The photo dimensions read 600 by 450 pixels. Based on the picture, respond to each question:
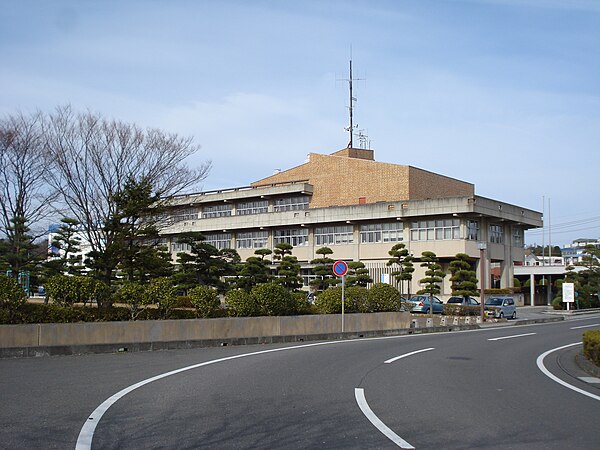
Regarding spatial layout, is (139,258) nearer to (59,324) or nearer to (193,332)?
(193,332)

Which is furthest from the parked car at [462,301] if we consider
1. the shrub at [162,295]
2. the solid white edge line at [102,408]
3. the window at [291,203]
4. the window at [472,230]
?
the solid white edge line at [102,408]

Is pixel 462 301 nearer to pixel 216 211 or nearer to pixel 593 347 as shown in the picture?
pixel 593 347

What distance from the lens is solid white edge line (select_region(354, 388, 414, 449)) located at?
7.32 m

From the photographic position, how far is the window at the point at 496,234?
60094 millimetres

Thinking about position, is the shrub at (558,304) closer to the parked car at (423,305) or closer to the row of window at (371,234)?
the row of window at (371,234)

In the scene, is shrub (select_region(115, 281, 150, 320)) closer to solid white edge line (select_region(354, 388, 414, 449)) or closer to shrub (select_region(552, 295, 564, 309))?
solid white edge line (select_region(354, 388, 414, 449))

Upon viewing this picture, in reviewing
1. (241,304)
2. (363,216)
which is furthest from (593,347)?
(363,216)

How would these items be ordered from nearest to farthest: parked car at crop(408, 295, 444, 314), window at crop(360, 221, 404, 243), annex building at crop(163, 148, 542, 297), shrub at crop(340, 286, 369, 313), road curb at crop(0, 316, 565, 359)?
road curb at crop(0, 316, 565, 359) → shrub at crop(340, 286, 369, 313) → parked car at crop(408, 295, 444, 314) → annex building at crop(163, 148, 542, 297) → window at crop(360, 221, 404, 243)

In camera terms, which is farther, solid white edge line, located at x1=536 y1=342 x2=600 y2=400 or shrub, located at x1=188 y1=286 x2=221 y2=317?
shrub, located at x1=188 y1=286 x2=221 y2=317

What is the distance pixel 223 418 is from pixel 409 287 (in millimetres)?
49154

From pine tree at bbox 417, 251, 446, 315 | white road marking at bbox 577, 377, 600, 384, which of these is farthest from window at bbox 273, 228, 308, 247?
white road marking at bbox 577, 377, 600, 384

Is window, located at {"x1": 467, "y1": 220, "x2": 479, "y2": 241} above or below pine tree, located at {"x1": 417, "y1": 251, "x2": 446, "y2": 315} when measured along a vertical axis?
above

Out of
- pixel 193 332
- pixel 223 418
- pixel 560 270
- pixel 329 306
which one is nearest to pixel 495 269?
pixel 560 270

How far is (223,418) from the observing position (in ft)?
28.1
